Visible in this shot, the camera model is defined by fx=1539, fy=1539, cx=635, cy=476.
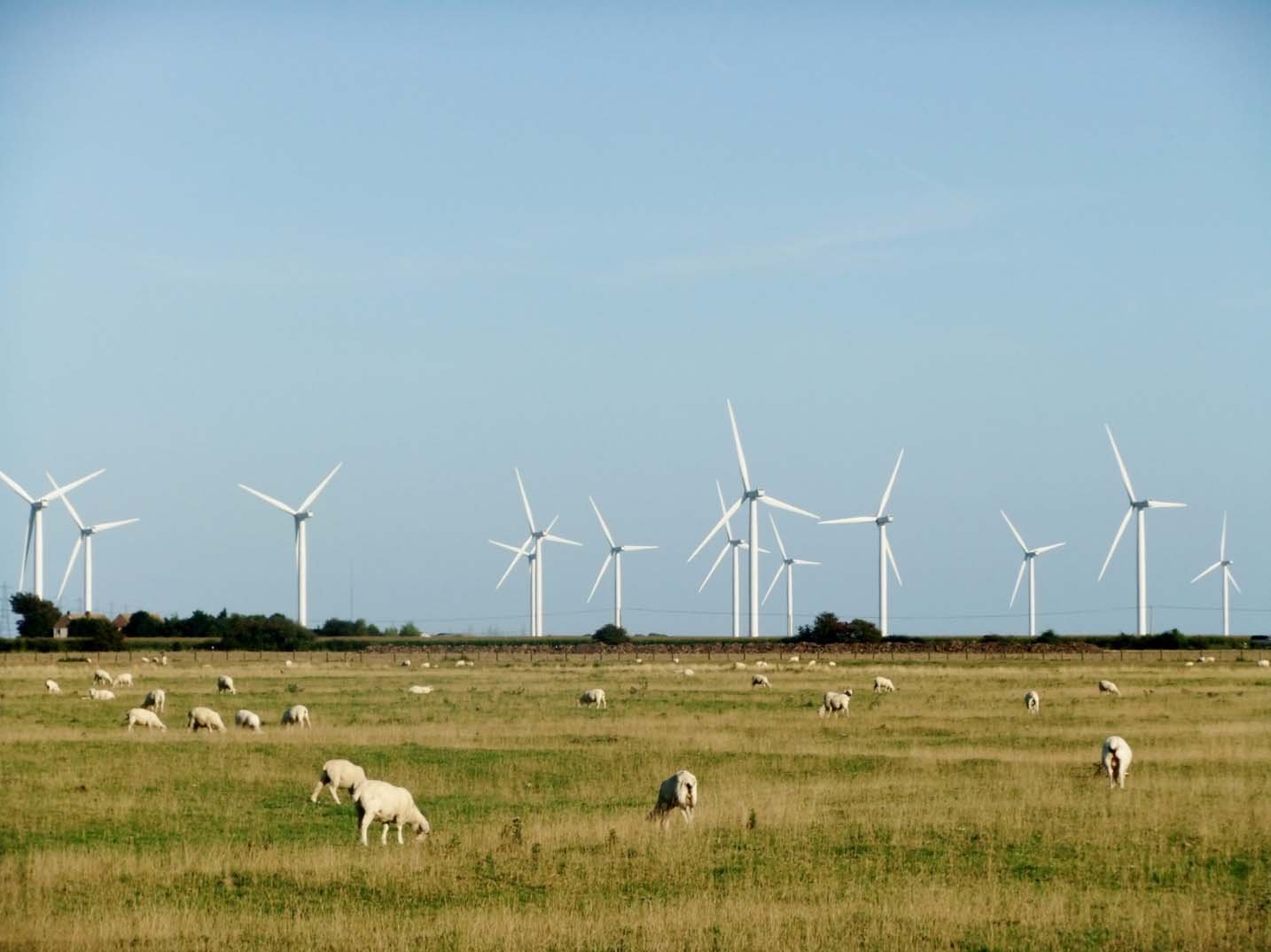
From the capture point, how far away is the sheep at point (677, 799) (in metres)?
21.9

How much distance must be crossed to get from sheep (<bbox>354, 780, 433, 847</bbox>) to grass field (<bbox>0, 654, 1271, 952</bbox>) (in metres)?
0.39

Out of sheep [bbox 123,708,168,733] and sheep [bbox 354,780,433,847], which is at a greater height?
sheep [bbox 354,780,433,847]

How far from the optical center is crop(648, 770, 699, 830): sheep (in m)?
21.9

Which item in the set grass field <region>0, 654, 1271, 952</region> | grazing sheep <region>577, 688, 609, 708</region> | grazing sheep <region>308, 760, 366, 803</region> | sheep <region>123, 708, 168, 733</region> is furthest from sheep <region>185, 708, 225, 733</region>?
grazing sheep <region>577, 688, 609, 708</region>

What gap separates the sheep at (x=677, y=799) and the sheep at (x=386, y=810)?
131 inches

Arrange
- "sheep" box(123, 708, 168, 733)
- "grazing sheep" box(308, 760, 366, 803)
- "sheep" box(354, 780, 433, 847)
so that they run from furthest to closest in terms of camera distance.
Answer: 1. "sheep" box(123, 708, 168, 733)
2. "grazing sheep" box(308, 760, 366, 803)
3. "sheep" box(354, 780, 433, 847)

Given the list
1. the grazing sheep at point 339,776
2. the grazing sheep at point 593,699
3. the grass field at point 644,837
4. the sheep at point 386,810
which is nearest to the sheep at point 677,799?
the grass field at point 644,837

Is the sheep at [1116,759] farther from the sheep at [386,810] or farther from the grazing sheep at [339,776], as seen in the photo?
the grazing sheep at [339,776]

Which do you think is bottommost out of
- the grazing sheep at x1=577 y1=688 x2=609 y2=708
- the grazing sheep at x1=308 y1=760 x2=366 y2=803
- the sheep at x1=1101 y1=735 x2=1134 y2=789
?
the grazing sheep at x1=577 y1=688 x2=609 y2=708

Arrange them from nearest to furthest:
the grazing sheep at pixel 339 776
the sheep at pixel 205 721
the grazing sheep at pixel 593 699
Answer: the grazing sheep at pixel 339 776 < the sheep at pixel 205 721 < the grazing sheep at pixel 593 699

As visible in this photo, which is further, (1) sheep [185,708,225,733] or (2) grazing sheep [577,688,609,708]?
(2) grazing sheep [577,688,609,708]

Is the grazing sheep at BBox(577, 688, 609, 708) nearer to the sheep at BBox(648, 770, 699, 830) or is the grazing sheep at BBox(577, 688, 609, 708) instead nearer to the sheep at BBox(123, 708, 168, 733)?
the sheep at BBox(123, 708, 168, 733)

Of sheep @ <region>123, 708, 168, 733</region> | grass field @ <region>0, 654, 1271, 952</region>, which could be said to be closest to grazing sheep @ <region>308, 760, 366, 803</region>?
grass field @ <region>0, 654, 1271, 952</region>

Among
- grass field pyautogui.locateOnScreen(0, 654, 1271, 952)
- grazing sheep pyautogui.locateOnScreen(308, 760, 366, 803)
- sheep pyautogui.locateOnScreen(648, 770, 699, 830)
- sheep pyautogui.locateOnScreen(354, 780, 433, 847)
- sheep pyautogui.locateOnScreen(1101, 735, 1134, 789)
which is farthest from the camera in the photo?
sheep pyautogui.locateOnScreen(1101, 735, 1134, 789)
